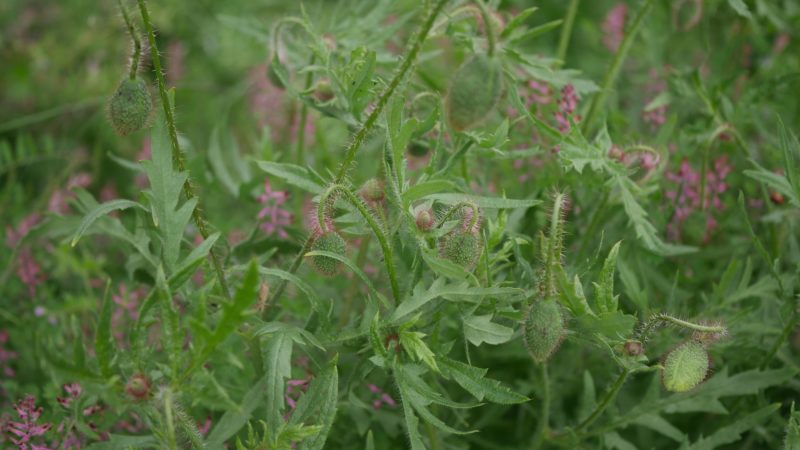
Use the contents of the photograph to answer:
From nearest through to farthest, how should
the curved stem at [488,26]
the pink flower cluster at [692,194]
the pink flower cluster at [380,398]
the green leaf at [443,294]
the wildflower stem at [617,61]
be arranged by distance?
the curved stem at [488,26], the green leaf at [443,294], the pink flower cluster at [380,398], the wildflower stem at [617,61], the pink flower cluster at [692,194]

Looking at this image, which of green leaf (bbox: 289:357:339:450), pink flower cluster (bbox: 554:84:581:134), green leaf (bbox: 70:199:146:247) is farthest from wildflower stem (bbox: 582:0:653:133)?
green leaf (bbox: 70:199:146:247)

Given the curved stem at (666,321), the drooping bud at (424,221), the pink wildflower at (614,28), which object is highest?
the pink wildflower at (614,28)

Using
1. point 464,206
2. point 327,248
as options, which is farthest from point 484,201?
point 327,248

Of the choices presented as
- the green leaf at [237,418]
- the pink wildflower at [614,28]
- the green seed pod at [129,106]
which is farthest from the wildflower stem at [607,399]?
the pink wildflower at [614,28]

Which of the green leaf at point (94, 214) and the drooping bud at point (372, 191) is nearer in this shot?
the green leaf at point (94, 214)

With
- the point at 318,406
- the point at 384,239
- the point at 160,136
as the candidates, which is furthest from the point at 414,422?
the point at 160,136

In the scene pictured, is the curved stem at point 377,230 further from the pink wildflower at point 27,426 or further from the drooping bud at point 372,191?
the pink wildflower at point 27,426
